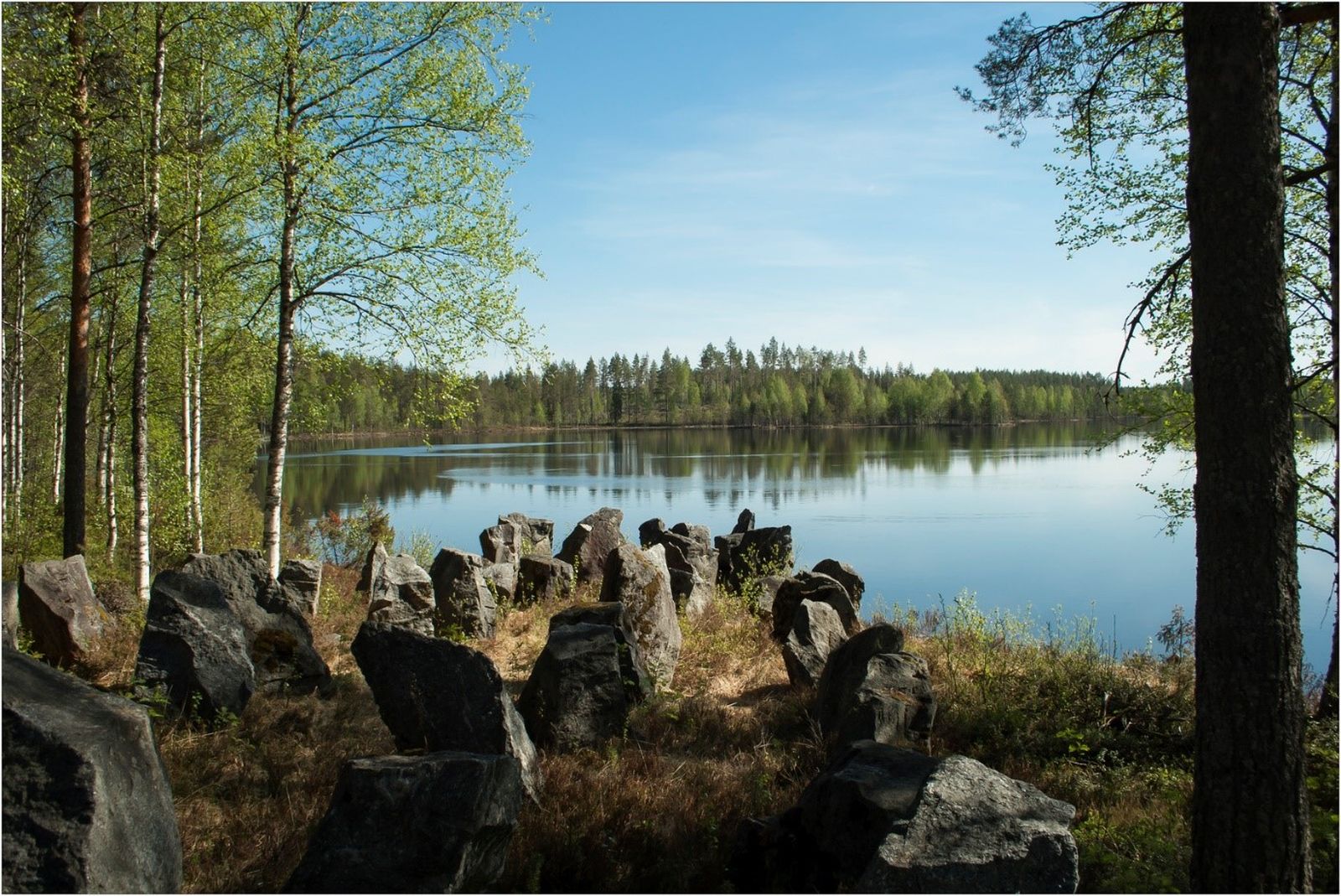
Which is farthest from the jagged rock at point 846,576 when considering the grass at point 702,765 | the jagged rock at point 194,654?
the jagged rock at point 194,654

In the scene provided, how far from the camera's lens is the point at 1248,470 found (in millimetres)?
4957

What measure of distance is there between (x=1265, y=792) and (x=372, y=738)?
257 inches

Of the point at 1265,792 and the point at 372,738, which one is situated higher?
the point at 1265,792

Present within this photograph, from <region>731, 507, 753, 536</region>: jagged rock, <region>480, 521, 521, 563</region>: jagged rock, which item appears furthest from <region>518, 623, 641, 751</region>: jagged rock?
<region>731, 507, 753, 536</region>: jagged rock

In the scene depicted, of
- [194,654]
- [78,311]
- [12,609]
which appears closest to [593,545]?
[78,311]

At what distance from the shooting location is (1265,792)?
16.3 feet

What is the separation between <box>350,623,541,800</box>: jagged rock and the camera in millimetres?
6141

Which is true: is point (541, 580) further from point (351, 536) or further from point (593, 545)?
point (351, 536)

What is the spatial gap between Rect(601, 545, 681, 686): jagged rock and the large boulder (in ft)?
14.1

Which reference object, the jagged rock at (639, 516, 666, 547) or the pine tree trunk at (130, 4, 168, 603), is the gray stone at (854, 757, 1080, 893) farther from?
the jagged rock at (639, 516, 666, 547)

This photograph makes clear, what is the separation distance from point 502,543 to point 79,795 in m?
14.8

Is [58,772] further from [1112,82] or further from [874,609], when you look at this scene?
[874,609]

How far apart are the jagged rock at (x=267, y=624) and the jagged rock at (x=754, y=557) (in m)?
10.2

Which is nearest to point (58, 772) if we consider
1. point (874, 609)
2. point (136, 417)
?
point (136, 417)
